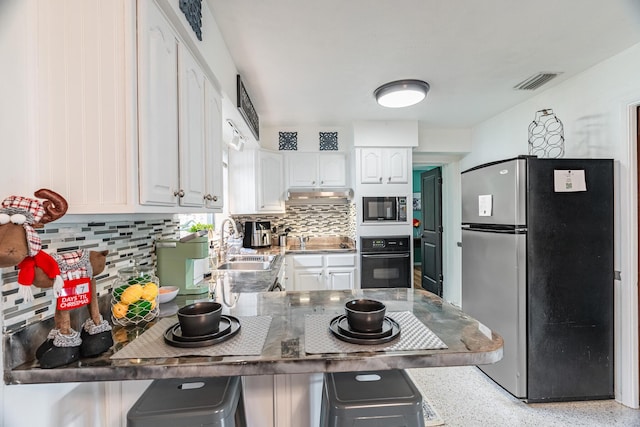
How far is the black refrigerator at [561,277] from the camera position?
2064mm

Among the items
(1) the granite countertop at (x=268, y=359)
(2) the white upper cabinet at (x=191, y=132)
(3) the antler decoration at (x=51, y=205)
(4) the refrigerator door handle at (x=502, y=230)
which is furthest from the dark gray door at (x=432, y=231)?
(3) the antler decoration at (x=51, y=205)

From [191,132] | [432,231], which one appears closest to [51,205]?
[191,132]

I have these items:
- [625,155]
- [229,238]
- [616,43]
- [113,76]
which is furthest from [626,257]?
[229,238]

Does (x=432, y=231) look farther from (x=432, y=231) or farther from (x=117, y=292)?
(x=117, y=292)

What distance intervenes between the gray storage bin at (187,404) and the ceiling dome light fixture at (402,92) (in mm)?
2442

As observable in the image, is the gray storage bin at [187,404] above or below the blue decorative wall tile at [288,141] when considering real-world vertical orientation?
below

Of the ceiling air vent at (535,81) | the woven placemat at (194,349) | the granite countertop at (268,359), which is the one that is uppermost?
the ceiling air vent at (535,81)

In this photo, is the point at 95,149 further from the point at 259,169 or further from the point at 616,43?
the point at 616,43

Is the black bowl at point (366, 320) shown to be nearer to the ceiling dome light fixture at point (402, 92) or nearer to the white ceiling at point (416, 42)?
the white ceiling at point (416, 42)

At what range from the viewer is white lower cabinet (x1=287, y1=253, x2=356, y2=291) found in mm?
3553

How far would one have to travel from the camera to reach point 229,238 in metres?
3.63

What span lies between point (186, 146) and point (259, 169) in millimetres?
2419

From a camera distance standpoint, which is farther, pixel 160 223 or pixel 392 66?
pixel 392 66

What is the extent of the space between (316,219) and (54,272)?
3445mm
